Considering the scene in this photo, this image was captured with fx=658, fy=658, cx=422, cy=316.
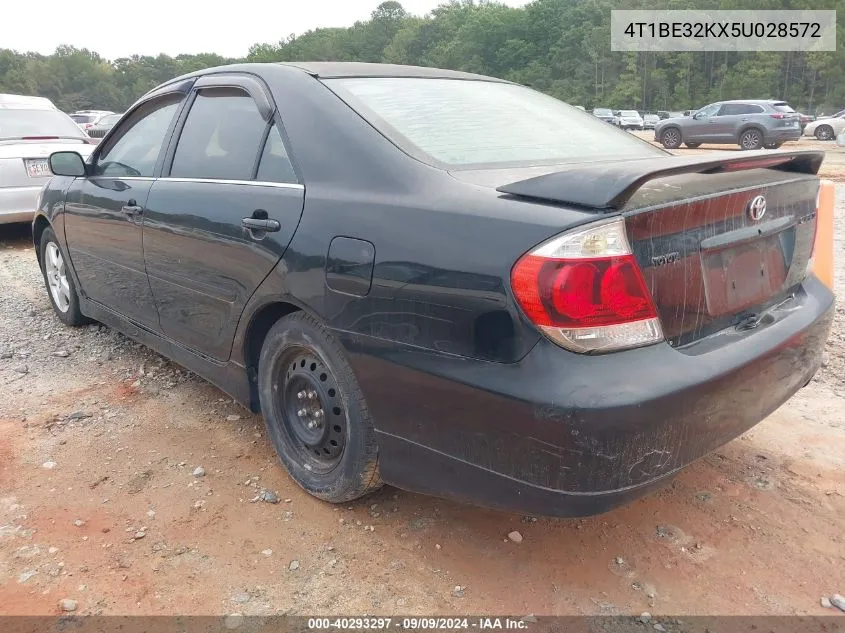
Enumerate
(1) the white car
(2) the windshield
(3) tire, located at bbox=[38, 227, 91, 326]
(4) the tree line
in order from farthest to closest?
(4) the tree line < (1) the white car < (2) the windshield < (3) tire, located at bbox=[38, 227, 91, 326]

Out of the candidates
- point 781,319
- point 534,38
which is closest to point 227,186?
point 781,319

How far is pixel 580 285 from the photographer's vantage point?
167cm

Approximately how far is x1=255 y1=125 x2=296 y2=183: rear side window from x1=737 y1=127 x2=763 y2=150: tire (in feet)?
69.8

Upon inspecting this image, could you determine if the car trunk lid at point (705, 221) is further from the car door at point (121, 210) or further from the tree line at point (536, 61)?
the tree line at point (536, 61)

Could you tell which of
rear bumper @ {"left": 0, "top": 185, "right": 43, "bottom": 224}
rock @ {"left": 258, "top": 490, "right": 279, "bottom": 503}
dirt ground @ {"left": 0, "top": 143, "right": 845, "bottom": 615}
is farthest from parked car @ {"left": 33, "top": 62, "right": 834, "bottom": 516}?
rear bumper @ {"left": 0, "top": 185, "right": 43, "bottom": 224}

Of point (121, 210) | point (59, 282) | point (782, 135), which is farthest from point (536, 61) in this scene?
point (121, 210)

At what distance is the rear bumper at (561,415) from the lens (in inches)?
65.3

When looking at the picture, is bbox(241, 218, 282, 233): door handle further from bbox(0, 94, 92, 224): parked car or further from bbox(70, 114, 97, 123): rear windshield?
bbox(70, 114, 97, 123): rear windshield

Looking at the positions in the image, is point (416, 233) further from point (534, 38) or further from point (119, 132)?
point (534, 38)

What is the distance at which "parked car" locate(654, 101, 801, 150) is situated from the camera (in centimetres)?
2003

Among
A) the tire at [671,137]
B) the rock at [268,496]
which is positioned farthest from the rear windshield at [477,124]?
the tire at [671,137]

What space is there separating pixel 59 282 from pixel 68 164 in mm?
1181

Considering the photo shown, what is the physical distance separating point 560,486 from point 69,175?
10.8 ft

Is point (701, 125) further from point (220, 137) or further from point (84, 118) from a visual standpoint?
point (84, 118)
